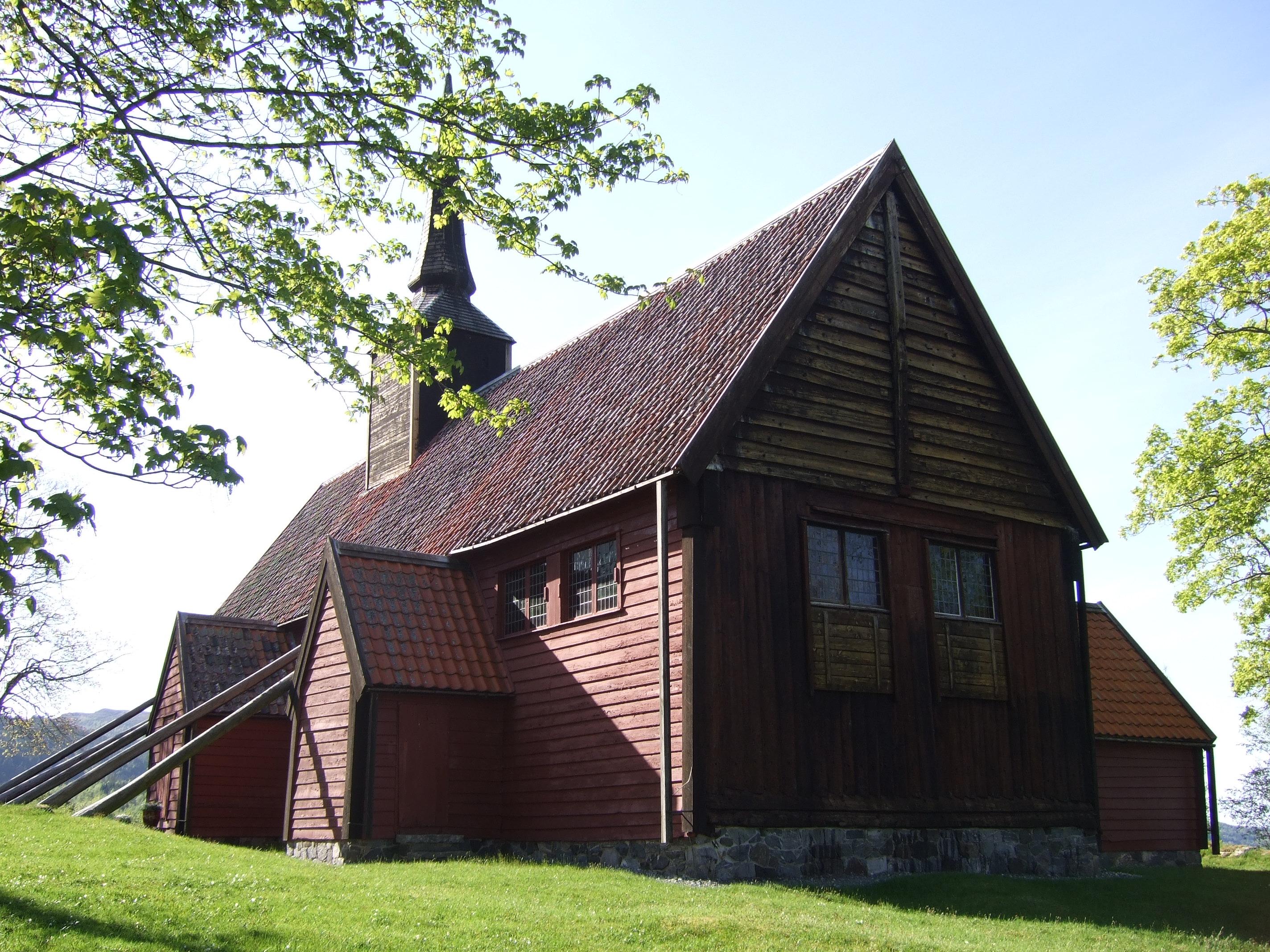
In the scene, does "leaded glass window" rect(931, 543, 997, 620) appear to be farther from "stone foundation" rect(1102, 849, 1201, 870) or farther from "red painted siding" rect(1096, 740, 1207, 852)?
"stone foundation" rect(1102, 849, 1201, 870)

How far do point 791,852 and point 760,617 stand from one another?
9.15 ft

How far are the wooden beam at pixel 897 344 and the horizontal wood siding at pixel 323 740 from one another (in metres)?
8.25

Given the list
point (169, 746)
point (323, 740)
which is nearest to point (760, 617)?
point (323, 740)

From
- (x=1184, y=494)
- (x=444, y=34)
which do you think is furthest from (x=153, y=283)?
(x=1184, y=494)

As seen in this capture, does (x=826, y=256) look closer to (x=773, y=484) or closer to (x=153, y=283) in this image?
(x=773, y=484)

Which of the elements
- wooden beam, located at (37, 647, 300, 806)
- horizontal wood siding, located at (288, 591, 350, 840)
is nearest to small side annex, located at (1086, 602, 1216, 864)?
horizontal wood siding, located at (288, 591, 350, 840)

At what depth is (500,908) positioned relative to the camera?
34.4ft

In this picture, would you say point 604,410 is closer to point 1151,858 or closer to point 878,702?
point 878,702

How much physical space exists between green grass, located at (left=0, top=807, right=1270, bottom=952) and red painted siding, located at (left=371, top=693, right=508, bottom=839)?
1843mm

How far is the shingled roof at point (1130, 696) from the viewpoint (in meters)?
21.2

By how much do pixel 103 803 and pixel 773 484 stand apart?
11.0 metres

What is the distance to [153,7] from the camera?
10086 mm

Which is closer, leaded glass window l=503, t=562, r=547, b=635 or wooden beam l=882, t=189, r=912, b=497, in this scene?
wooden beam l=882, t=189, r=912, b=497

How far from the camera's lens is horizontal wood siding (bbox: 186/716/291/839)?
20.7 meters
